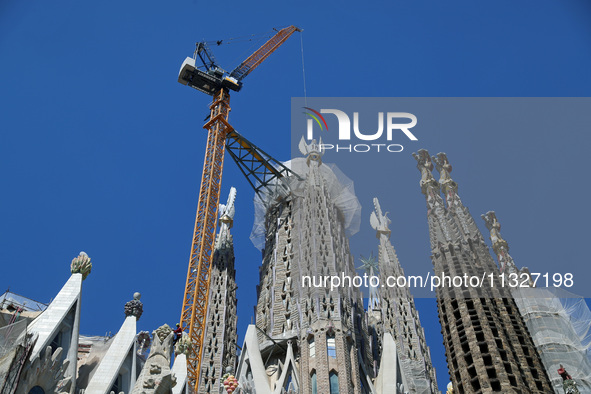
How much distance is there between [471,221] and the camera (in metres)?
48.2

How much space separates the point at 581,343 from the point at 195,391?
24.1 meters

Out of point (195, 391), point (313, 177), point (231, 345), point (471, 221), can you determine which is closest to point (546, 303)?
point (471, 221)

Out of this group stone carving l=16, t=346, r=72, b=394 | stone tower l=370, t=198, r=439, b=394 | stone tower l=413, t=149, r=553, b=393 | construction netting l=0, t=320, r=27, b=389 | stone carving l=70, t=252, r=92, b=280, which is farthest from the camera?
stone tower l=370, t=198, r=439, b=394

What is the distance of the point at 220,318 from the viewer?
3762cm

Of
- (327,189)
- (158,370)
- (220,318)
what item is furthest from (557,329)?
(158,370)

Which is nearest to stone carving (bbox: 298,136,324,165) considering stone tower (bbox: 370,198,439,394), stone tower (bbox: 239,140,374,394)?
stone tower (bbox: 239,140,374,394)

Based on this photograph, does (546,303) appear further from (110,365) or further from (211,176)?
(110,365)

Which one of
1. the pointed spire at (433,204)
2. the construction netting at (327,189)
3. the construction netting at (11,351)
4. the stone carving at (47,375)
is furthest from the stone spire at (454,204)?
the construction netting at (11,351)

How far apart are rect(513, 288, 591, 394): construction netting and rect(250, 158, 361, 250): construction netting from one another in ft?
42.9

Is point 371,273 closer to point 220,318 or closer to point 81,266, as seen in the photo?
point 220,318

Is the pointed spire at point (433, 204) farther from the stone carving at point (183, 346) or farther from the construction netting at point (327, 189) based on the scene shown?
the stone carving at point (183, 346)

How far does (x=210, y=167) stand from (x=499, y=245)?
23053 millimetres

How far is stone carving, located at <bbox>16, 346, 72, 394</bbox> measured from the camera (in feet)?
67.5

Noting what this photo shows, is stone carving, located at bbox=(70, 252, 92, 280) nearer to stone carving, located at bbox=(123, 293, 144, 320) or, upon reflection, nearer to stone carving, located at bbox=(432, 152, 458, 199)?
stone carving, located at bbox=(123, 293, 144, 320)
